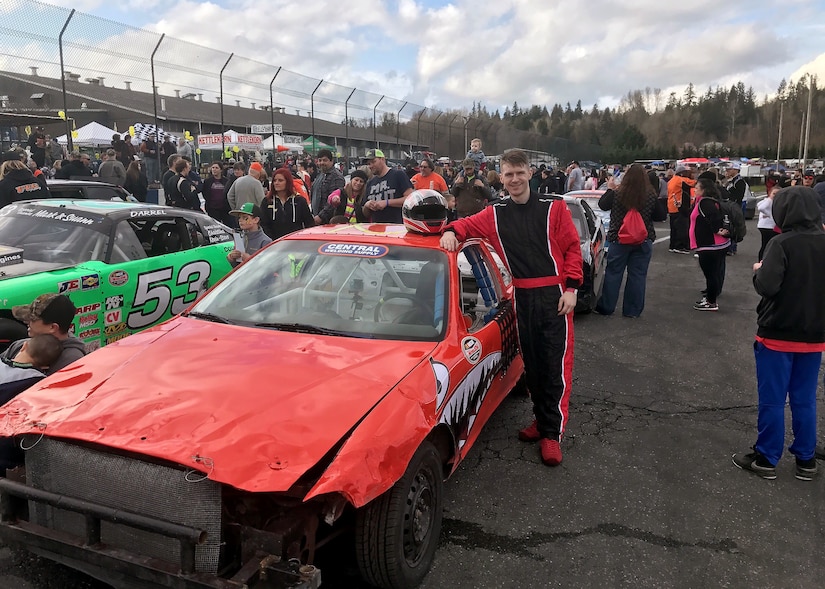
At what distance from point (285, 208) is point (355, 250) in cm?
374

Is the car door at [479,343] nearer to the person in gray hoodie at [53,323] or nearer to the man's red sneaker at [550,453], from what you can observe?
the man's red sneaker at [550,453]

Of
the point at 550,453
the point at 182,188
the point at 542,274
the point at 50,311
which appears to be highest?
the point at 182,188

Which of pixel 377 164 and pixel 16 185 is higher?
pixel 377 164

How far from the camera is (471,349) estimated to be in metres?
3.38

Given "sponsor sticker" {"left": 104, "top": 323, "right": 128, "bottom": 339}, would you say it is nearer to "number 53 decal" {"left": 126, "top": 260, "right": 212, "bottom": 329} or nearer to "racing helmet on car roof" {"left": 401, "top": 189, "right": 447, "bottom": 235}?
"number 53 decal" {"left": 126, "top": 260, "right": 212, "bottom": 329}

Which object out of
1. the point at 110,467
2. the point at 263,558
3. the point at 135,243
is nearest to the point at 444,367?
the point at 263,558

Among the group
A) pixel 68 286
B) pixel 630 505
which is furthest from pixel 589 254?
pixel 68 286

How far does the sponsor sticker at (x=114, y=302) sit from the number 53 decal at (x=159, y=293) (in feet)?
0.46

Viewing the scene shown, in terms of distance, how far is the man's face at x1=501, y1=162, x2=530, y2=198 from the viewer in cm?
396

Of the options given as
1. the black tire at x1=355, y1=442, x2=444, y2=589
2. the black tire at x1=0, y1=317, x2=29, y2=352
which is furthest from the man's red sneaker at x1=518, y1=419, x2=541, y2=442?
the black tire at x1=0, y1=317, x2=29, y2=352

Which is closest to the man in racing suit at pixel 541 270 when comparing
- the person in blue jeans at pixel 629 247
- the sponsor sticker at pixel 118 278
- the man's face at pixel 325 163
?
the sponsor sticker at pixel 118 278

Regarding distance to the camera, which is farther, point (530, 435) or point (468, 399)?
point (530, 435)

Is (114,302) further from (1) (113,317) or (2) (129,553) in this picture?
(2) (129,553)

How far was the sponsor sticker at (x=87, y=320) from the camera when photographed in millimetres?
A: 4789
